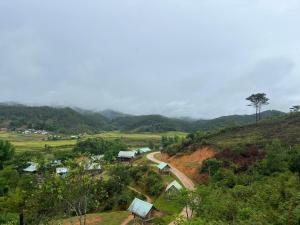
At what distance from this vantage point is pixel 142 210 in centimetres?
4959

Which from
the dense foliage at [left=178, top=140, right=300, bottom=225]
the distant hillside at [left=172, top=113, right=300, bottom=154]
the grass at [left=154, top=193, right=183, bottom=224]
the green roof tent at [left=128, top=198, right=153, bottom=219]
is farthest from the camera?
the distant hillside at [left=172, top=113, right=300, bottom=154]

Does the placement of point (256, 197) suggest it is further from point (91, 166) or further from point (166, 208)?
point (166, 208)

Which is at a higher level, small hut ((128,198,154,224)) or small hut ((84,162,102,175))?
small hut ((84,162,102,175))

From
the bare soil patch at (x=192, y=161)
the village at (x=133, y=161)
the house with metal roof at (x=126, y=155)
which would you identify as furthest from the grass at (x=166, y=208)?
the house with metal roof at (x=126, y=155)

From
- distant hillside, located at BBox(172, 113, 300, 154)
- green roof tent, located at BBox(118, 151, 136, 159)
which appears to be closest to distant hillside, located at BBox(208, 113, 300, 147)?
distant hillside, located at BBox(172, 113, 300, 154)

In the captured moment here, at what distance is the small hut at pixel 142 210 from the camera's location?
49219mm

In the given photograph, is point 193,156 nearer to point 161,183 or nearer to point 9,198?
point 161,183

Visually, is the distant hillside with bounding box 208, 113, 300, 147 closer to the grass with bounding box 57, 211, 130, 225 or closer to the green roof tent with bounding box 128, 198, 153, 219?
the green roof tent with bounding box 128, 198, 153, 219

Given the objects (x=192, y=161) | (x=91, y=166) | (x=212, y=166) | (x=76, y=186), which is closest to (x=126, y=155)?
(x=192, y=161)

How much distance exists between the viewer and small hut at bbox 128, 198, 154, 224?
49.2 metres

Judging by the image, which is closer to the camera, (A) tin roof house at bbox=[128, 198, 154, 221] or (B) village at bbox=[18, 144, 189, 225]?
(B) village at bbox=[18, 144, 189, 225]

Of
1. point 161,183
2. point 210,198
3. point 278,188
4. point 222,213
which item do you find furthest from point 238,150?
point 222,213

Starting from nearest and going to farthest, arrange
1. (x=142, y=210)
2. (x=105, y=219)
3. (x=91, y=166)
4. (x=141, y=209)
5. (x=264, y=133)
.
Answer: (x=91, y=166)
(x=142, y=210)
(x=141, y=209)
(x=105, y=219)
(x=264, y=133)

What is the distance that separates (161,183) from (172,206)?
10.1 m
